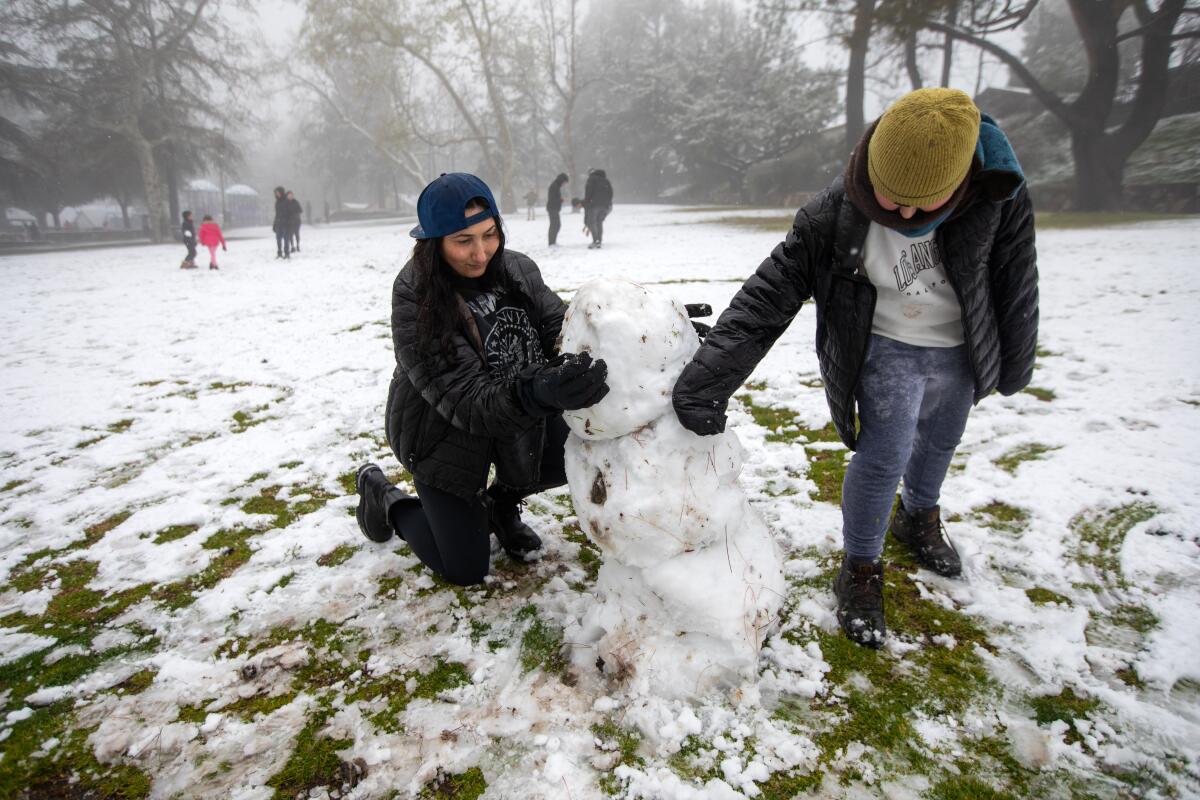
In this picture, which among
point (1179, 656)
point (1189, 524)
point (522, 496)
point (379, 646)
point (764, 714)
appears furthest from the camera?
point (522, 496)

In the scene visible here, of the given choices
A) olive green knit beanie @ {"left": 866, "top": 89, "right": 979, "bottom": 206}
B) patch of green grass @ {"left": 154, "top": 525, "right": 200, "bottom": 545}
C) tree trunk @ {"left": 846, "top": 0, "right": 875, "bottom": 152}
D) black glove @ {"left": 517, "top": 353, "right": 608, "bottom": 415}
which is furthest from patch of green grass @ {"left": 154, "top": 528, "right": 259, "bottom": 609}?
tree trunk @ {"left": 846, "top": 0, "right": 875, "bottom": 152}

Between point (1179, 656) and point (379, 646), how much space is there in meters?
2.61

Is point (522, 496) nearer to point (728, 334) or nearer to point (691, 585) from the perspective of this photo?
point (691, 585)

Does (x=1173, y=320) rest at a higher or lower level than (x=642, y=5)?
lower

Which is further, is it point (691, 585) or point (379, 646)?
point (379, 646)

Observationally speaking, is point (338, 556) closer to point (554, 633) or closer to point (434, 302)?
point (554, 633)

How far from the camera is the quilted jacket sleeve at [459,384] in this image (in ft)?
6.50

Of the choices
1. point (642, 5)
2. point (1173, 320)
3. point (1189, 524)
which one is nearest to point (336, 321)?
point (1189, 524)

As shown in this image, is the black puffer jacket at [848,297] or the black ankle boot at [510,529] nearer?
the black puffer jacket at [848,297]

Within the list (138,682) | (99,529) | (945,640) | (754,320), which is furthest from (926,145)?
(99,529)

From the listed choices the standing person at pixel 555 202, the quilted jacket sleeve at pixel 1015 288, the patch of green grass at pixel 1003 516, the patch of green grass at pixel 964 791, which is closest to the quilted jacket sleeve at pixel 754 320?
the quilted jacket sleeve at pixel 1015 288

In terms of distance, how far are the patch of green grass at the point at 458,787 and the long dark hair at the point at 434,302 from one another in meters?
1.26

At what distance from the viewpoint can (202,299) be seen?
9.51 meters

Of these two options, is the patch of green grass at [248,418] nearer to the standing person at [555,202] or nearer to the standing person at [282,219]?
the standing person at [555,202]
